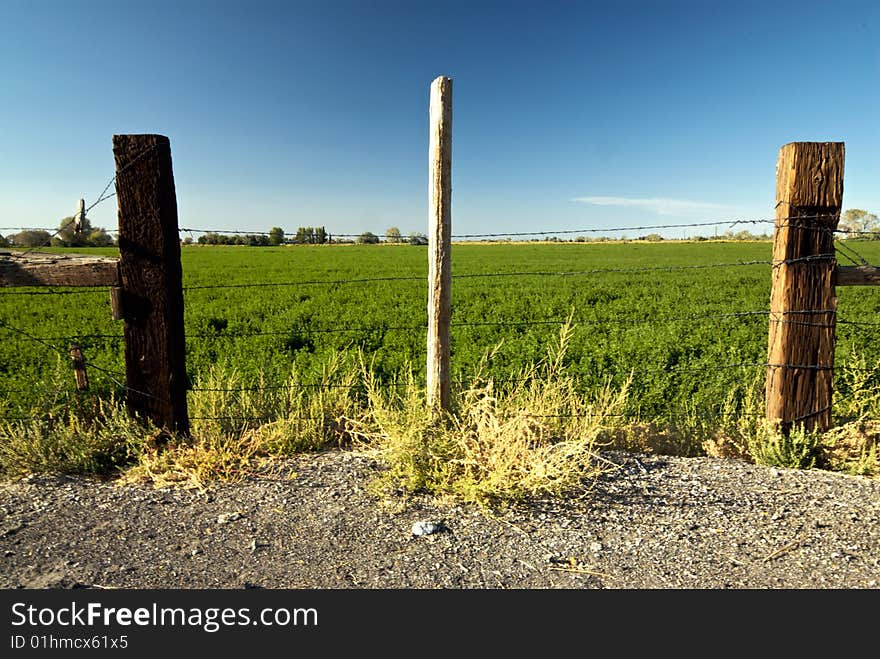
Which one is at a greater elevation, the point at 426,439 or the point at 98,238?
the point at 98,238

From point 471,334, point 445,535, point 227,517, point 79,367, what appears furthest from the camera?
point 471,334

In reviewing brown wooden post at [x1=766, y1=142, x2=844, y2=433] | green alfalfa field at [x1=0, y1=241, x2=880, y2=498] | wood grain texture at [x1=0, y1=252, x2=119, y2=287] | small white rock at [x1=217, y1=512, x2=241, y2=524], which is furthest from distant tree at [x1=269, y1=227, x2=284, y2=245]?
brown wooden post at [x1=766, y1=142, x2=844, y2=433]

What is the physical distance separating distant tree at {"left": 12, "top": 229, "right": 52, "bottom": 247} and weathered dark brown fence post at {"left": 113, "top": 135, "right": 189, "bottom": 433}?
3.17ft

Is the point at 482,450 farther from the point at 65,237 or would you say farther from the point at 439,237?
the point at 65,237

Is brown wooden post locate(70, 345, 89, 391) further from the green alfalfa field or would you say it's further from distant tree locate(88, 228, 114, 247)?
distant tree locate(88, 228, 114, 247)

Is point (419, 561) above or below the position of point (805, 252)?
below

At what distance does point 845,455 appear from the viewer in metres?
4.77

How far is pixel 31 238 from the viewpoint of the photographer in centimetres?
519

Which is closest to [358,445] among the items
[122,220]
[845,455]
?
[122,220]

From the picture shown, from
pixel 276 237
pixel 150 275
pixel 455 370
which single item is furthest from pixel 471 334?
pixel 150 275

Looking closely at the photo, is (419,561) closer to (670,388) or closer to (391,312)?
(670,388)

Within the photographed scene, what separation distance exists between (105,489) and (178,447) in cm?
59

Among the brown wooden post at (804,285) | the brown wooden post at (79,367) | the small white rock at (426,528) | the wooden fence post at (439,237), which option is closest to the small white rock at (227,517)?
the small white rock at (426,528)

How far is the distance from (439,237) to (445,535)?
6.90 ft
